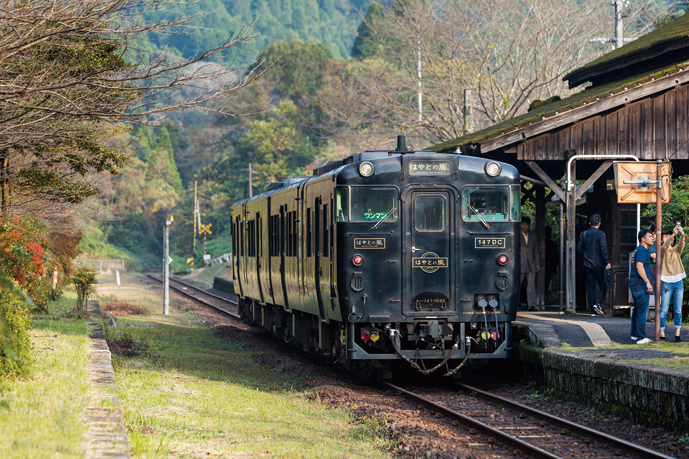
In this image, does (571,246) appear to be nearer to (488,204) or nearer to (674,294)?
(674,294)

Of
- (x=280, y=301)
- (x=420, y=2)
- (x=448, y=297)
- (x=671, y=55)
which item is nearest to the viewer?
(x=448, y=297)

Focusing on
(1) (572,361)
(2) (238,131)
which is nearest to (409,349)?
(1) (572,361)

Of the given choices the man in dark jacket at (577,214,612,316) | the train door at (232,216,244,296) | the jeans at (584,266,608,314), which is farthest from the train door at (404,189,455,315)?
the train door at (232,216,244,296)

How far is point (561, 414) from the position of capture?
10766 mm

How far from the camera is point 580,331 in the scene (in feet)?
A: 43.1

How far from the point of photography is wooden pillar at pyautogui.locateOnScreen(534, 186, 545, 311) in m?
18.0

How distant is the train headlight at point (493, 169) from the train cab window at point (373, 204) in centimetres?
137

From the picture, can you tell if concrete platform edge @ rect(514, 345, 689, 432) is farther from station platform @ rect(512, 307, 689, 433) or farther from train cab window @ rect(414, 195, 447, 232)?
train cab window @ rect(414, 195, 447, 232)

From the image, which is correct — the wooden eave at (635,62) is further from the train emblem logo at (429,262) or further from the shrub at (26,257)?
the shrub at (26,257)

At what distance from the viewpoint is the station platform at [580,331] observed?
1261 cm

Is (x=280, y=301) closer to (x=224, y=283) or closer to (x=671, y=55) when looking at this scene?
(x=671, y=55)

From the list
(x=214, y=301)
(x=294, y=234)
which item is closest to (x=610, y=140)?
(x=294, y=234)

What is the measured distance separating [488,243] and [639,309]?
2262 millimetres

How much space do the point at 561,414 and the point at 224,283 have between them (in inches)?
1283
